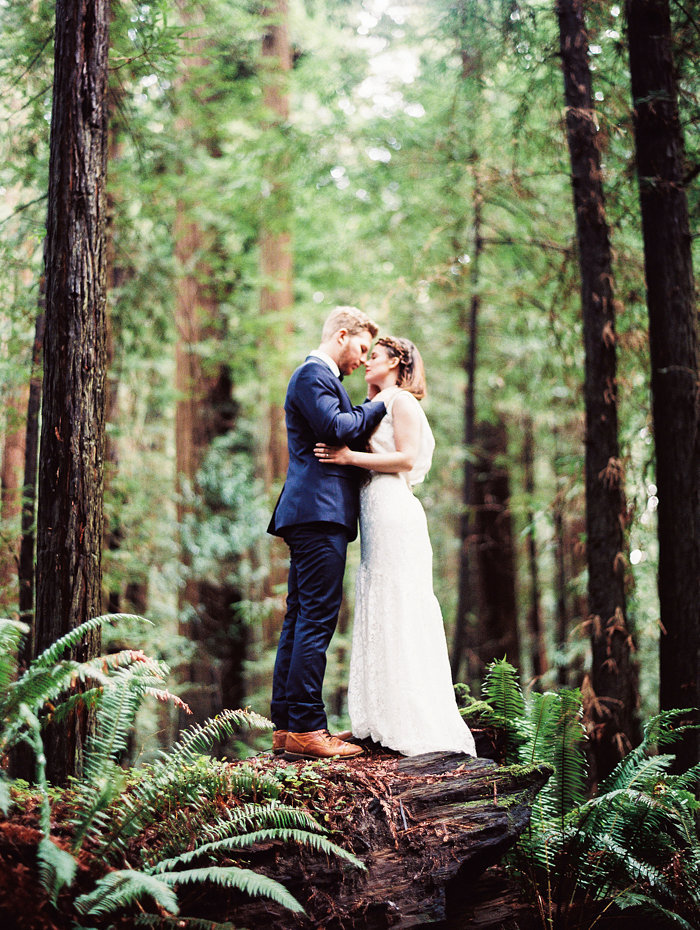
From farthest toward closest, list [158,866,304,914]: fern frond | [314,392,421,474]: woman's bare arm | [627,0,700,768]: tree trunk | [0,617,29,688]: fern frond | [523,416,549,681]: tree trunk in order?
[523,416,549,681]: tree trunk → [627,0,700,768]: tree trunk → [314,392,421,474]: woman's bare arm → [0,617,29,688]: fern frond → [158,866,304,914]: fern frond

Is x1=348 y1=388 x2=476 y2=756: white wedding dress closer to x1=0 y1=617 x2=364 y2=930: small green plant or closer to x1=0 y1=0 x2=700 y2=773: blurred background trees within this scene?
x1=0 y1=617 x2=364 y2=930: small green plant

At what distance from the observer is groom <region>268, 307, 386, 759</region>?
15.3 feet

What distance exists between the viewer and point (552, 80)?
7328 mm

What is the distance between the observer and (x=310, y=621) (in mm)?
4746

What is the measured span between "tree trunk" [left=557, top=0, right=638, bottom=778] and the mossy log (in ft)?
7.50

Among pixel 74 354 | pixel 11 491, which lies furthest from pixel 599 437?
pixel 11 491

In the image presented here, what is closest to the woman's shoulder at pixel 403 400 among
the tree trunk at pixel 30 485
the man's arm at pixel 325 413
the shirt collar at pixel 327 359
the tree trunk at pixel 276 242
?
the man's arm at pixel 325 413

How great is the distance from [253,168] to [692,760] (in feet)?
32.2

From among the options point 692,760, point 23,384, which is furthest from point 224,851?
point 23,384

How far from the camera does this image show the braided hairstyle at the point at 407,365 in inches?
211

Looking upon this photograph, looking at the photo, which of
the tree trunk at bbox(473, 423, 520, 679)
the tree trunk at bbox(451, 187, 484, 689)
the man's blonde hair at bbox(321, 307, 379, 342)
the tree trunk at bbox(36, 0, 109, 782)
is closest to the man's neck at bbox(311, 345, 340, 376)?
the man's blonde hair at bbox(321, 307, 379, 342)

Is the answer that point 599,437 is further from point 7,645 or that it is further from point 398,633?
point 7,645

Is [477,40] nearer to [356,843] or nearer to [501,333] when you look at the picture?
[501,333]

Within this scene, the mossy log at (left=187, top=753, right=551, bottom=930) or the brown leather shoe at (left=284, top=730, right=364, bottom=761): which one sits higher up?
the brown leather shoe at (left=284, top=730, right=364, bottom=761)
